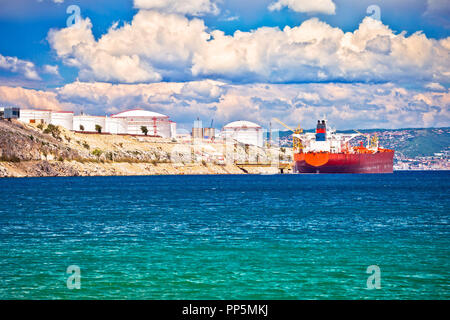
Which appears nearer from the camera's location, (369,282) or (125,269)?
(369,282)

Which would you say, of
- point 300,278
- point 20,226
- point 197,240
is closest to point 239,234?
point 197,240

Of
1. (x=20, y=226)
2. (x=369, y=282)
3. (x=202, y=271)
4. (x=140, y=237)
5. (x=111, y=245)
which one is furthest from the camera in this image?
(x=20, y=226)

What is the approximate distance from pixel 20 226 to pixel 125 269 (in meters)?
23.5

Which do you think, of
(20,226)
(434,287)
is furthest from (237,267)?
(20,226)

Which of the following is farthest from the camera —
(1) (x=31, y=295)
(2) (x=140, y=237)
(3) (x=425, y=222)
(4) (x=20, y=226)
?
(3) (x=425, y=222)

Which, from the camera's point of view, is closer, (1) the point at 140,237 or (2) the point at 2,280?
(2) the point at 2,280

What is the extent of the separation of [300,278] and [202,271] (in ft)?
16.2

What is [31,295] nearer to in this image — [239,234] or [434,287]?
[434,287]

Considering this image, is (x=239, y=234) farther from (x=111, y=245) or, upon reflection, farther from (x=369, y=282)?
(x=369, y=282)

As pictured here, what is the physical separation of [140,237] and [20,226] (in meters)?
13.6

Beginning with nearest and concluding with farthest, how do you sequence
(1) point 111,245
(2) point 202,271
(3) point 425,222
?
(2) point 202,271
(1) point 111,245
(3) point 425,222

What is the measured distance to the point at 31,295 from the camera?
75.8 ft

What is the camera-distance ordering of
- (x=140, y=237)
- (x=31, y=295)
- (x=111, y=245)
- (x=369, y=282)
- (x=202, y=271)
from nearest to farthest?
(x=31, y=295), (x=369, y=282), (x=202, y=271), (x=111, y=245), (x=140, y=237)

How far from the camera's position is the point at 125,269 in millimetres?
28281
